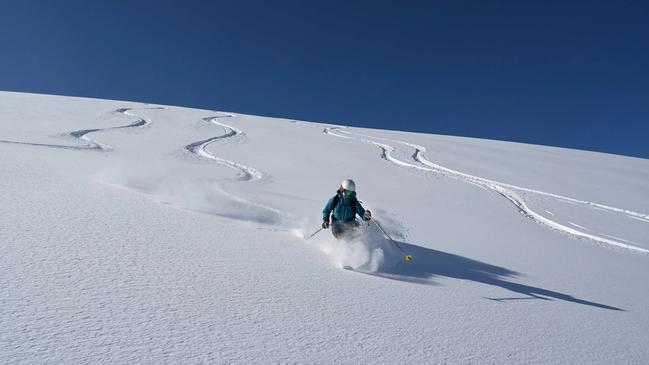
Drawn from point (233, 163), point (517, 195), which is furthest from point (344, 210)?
point (517, 195)

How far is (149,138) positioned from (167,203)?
944 cm

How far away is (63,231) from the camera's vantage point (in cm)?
394

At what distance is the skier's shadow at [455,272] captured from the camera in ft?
14.3

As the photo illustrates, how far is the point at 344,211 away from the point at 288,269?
1794 mm

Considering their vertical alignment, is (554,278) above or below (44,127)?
above

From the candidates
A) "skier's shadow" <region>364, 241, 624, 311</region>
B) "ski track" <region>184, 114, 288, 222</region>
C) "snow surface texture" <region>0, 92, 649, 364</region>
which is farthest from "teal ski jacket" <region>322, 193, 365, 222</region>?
"ski track" <region>184, 114, 288, 222</region>

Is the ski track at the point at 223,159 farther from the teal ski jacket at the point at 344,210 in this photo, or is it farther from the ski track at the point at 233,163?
the teal ski jacket at the point at 344,210

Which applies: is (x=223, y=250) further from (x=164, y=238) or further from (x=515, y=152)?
(x=515, y=152)

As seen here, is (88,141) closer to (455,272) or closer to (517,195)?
(455,272)

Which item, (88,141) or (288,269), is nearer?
(288,269)

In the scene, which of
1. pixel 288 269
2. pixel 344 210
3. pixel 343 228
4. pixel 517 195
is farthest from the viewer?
pixel 517 195

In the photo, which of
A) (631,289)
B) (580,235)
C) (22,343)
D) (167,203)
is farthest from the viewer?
(580,235)

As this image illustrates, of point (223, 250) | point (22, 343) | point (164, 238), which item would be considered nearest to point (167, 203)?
point (164, 238)

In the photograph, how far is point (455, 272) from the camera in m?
4.83
